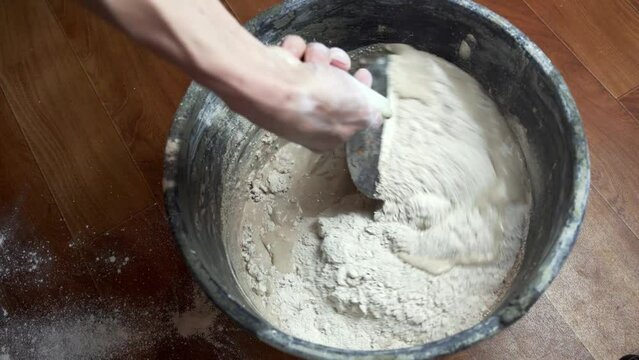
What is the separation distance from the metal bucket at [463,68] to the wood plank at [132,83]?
30 cm

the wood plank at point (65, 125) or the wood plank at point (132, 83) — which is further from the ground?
the wood plank at point (132, 83)

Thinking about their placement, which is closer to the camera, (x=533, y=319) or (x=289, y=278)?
(x=289, y=278)

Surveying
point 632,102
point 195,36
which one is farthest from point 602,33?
point 195,36

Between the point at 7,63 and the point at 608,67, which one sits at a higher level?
the point at 608,67

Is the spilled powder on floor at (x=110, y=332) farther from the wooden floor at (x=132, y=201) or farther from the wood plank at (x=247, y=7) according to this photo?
→ the wood plank at (x=247, y=7)

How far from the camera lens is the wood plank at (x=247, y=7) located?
1.20 metres

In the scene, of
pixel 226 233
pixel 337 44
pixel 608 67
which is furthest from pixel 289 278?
pixel 608 67

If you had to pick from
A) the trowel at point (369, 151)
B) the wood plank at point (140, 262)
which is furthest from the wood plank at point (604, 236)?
the wood plank at point (140, 262)

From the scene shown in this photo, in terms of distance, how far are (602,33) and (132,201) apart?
0.97 metres

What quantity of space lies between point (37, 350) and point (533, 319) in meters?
0.88

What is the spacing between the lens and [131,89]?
1.18 metres

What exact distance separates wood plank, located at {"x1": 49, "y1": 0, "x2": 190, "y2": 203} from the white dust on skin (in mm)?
352

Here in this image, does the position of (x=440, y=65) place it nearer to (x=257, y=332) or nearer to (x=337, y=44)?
(x=337, y=44)

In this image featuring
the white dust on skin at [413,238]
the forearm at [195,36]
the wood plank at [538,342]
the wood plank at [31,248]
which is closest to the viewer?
the forearm at [195,36]
